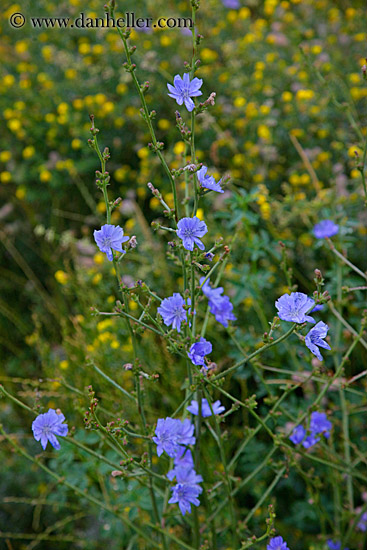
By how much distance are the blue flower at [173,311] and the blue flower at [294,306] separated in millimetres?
217

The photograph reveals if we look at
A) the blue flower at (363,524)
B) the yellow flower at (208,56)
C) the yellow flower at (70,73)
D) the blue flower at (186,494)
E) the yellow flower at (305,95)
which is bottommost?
the blue flower at (363,524)

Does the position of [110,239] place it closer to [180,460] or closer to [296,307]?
[296,307]

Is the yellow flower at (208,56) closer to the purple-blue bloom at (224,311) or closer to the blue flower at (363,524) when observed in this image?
the purple-blue bloom at (224,311)

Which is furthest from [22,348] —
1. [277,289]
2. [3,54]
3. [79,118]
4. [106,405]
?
[3,54]

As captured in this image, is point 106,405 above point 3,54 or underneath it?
underneath

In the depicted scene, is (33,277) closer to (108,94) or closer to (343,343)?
(108,94)

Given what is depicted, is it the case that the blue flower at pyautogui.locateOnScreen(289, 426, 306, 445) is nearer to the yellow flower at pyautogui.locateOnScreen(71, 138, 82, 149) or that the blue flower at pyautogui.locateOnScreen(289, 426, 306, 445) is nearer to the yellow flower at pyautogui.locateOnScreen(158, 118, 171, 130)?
the yellow flower at pyautogui.locateOnScreen(158, 118, 171, 130)

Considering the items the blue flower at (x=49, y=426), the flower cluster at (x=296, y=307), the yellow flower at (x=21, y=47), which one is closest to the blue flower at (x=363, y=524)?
the flower cluster at (x=296, y=307)

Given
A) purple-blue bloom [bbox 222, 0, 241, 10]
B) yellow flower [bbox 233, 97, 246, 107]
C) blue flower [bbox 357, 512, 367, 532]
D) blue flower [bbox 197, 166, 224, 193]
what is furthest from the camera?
purple-blue bloom [bbox 222, 0, 241, 10]

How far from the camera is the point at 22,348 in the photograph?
128 inches

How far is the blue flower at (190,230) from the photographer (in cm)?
106

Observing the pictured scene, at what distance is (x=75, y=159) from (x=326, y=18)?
86.2 inches

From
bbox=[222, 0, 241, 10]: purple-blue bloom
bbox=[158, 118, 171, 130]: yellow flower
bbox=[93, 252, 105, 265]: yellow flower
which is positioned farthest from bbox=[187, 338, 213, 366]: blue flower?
bbox=[222, 0, 241, 10]: purple-blue bloom

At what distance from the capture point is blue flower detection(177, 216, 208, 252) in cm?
106
